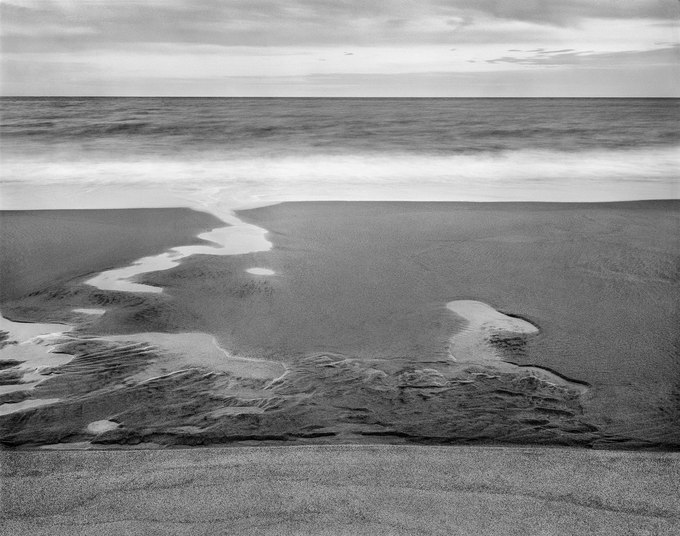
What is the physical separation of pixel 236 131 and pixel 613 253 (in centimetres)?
790

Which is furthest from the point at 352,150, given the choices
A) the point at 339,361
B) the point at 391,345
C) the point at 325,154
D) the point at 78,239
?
the point at 339,361

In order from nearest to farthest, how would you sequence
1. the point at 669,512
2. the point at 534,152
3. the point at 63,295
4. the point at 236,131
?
1. the point at 669,512
2. the point at 63,295
3. the point at 534,152
4. the point at 236,131

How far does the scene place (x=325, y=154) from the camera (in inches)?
320

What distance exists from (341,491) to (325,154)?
7038mm

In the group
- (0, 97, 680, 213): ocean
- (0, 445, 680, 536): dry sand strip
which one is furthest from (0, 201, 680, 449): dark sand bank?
(0, 97, 680, 213): ocean

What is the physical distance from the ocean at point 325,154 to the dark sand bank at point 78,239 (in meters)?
0.43

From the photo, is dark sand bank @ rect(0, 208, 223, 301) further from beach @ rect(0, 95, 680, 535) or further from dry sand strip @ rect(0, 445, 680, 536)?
dry sand strip @ rect(0, 445, 680, 536)

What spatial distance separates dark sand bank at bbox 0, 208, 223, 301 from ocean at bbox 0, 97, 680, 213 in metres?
0.43

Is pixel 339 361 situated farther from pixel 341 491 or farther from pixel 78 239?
pixel 78 239

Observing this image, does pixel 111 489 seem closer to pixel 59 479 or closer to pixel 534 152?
pixel 59 479

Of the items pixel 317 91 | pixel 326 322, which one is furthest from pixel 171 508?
pixel 317 91

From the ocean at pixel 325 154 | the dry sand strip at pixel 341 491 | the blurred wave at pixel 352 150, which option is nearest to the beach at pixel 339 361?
the dry sand strip at pixel 341 491

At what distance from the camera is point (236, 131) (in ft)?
33.9

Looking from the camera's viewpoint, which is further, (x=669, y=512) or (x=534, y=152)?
(x=534, y=152)
